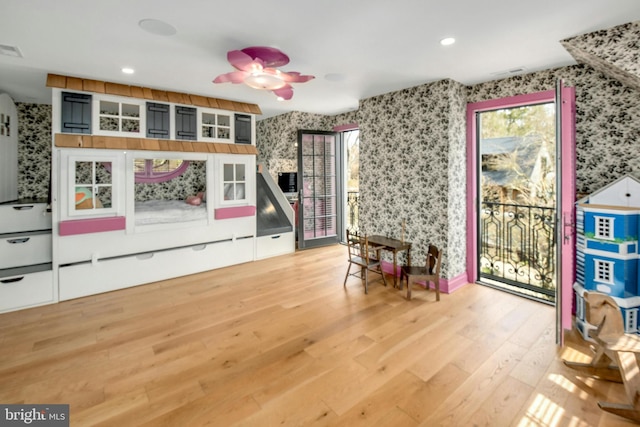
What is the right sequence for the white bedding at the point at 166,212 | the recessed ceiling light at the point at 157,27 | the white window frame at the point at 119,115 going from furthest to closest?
the white bedding at the point at 166,212 → the white window frame at the point at 119,115 → the recessed ceiling light at the point at 157,27

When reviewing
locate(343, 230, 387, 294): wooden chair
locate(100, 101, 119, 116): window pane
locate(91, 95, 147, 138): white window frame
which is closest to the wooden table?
locate(343, 230, 387, 294): wooden chair

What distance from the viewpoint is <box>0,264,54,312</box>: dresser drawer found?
324 cm

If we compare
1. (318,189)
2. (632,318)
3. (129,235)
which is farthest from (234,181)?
(632,318)

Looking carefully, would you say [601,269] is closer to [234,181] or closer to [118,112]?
[234,181]

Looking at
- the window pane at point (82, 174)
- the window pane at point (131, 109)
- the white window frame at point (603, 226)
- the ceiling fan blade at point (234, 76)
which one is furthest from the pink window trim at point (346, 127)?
the window pane at point (82, 174)

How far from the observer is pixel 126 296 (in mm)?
3746

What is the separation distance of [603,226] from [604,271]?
0.38m

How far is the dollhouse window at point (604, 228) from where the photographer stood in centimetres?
254

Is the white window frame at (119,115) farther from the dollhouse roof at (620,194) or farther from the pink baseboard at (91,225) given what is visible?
the dollhouse roof at (620,194)

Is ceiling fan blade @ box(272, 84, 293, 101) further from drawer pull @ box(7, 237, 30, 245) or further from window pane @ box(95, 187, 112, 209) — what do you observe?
window pane @ box(95, 187, 112, 209)

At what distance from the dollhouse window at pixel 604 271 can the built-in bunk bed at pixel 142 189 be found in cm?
436

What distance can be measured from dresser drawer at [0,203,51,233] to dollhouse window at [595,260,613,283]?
5.97 m

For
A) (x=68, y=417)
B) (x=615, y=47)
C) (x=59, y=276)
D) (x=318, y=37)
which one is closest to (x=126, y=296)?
(x=59, y=276)

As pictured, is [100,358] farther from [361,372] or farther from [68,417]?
[361,372]
